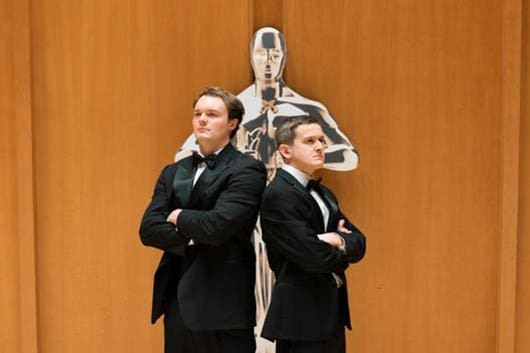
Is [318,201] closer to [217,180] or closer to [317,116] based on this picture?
[217,180]

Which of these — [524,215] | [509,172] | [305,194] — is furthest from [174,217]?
[524,215]

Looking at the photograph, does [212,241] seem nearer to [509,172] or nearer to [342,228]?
[342,228]

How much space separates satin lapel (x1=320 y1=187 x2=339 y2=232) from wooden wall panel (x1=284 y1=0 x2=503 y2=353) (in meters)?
0.89

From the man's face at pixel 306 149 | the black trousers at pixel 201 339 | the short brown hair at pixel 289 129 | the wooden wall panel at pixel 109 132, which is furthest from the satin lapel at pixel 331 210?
the wooden wall panel at pixel 109 132

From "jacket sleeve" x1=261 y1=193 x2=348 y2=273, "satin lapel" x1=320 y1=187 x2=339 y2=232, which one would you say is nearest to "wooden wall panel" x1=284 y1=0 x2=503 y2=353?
"satin lapel" x1=320 y1=187 x2=339 y2=232

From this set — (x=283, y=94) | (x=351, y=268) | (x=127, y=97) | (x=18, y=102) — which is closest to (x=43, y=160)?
(x=18, y=102)

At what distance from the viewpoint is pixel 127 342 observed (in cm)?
395

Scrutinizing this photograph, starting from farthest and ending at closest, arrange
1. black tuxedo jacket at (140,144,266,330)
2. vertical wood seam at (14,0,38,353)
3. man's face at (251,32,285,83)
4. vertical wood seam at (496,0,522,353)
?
1. vertical wood seam at (14,0,38,353)
2. vertical wood seam at (496,0,522,353)
3. man's face at (251,32,285,83)
4. black tuxedo jacket at (140,144,266,330)

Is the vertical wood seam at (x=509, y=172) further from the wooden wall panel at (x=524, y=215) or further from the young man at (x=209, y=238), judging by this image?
the young man at (x=209, y=238)

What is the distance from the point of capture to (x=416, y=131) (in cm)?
379

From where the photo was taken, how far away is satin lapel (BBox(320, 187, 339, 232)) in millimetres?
2831

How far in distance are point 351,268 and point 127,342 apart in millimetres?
1239

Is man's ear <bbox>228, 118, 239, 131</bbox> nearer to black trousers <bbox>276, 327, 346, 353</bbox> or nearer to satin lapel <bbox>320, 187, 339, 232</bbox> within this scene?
satin lapel <bbox>320, 187, 339, 232</bbox>

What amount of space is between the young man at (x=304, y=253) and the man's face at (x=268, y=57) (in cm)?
84
